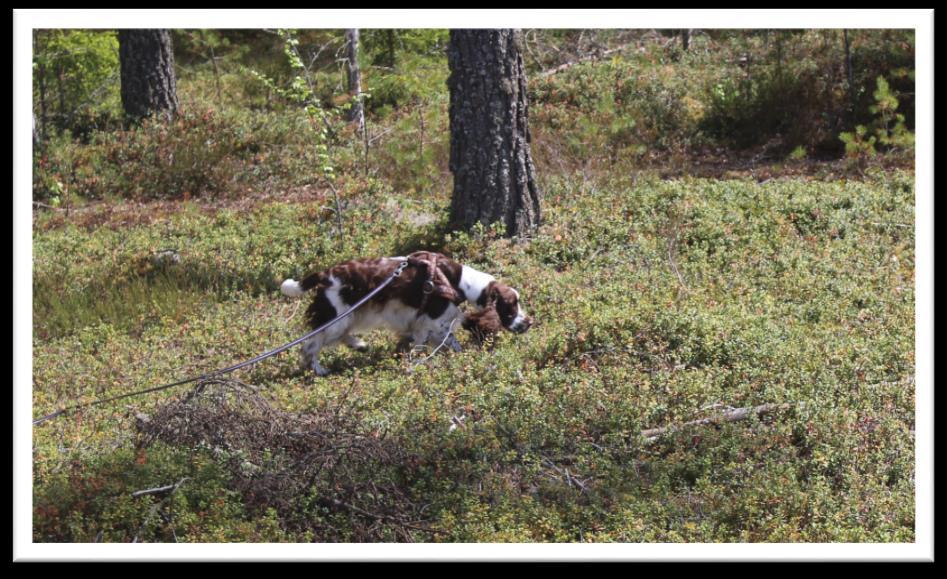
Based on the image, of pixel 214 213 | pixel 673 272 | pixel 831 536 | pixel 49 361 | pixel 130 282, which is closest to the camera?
pixel 831 536

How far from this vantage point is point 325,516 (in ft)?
18.3

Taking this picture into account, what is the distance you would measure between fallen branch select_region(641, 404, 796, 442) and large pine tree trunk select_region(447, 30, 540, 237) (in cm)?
409

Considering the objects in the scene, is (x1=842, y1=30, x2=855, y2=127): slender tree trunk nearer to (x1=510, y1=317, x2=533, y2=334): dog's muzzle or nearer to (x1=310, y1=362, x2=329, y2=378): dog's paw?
(x1=510, y1=317, x2=533, y2=334): dog's muzzle

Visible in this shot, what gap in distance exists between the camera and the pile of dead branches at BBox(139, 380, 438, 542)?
216 inches

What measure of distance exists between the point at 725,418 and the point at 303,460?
2766 mm

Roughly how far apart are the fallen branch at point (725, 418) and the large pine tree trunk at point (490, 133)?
4091mm

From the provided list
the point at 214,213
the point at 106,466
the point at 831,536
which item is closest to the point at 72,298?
the point at 214,213

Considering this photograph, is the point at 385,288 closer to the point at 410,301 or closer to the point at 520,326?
the point at 410,301

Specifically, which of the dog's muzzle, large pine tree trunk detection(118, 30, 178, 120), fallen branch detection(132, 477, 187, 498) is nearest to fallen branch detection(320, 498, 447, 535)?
Answer: fallen branch detection(132, 477, 187, 498)

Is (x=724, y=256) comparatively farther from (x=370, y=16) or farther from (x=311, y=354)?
(x=370, y=16)

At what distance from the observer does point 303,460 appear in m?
5.89

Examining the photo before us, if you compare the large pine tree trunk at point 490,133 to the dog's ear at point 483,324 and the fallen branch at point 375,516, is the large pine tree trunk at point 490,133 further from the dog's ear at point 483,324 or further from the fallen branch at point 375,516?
the fallen branch at point 375,516

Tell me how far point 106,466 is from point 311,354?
225cm

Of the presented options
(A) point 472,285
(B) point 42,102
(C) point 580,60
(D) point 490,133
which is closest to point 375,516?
(A) point 472,285
